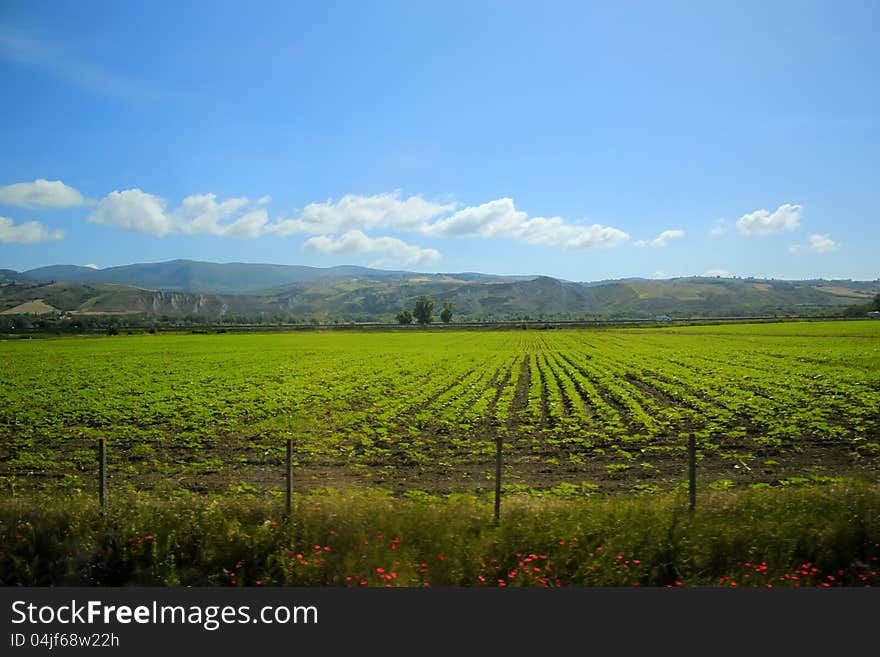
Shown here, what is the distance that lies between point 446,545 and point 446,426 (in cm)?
1479

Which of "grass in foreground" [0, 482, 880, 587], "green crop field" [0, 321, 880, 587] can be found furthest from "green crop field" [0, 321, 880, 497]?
"grass in foreground" [0, 482, 880, 587]

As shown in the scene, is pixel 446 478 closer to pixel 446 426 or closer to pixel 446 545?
pixel 446 426

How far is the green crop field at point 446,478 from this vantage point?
298 inches

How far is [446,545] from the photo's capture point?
7883 millimetres

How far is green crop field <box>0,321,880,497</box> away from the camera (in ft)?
51.2

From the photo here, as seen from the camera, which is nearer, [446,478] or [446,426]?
[446,478]

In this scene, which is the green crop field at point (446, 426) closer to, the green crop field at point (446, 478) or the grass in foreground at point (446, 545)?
the green crop field at point (446, 478)

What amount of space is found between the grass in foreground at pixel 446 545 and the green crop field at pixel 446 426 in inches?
207

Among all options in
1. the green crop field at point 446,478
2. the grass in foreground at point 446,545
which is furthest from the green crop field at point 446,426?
the grass in foreground at point 446,545

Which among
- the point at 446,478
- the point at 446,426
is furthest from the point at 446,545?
the point at 446,426

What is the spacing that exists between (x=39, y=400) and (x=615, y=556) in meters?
34.2

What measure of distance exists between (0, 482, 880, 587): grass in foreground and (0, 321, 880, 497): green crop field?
5266 mm

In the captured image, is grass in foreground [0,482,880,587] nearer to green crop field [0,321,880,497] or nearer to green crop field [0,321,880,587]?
green crop field [0,321,880,587]

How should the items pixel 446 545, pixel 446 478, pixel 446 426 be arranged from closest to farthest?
pixel 446 545, pixel 446 478, pixel 446 426
